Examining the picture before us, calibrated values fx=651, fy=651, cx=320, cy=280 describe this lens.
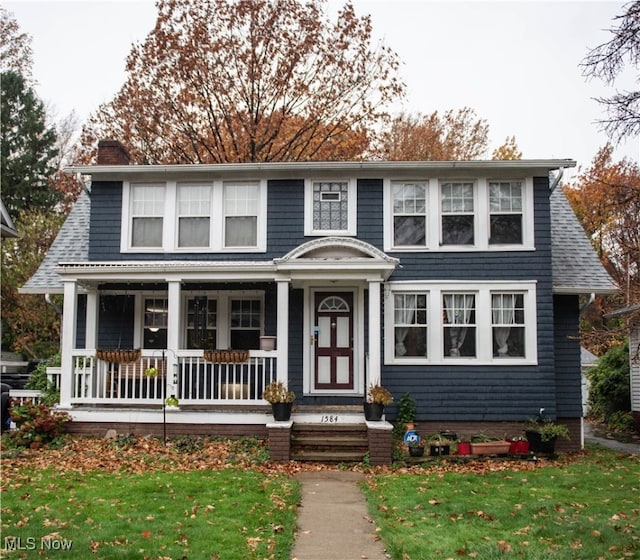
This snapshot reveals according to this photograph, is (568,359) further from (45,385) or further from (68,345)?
(45,385)

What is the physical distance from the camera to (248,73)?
2381cm

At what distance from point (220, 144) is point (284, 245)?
1220 cm

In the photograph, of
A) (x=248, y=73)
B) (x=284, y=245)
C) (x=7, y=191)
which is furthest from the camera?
(x=7, y=191)

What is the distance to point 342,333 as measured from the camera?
14070 mm

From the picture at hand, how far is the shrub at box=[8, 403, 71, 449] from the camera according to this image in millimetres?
12016

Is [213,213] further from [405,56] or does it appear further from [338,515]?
[405,56]

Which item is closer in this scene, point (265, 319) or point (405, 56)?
point (265, 319)

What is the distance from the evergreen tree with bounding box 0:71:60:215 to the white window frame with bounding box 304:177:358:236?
2537 centimetres

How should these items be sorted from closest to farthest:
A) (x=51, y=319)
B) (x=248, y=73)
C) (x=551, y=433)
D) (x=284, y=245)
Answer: (x=551, y=433) → (x=284, y=245) → (x=248, y=73) → (x=51, y=319)

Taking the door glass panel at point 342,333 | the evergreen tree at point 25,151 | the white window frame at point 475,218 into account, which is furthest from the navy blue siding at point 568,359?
the evergreen tree at point 25,151

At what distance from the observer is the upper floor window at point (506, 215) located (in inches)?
548

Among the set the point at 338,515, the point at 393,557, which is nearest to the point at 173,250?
the point at 338,515

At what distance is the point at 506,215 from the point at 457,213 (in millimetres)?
1034

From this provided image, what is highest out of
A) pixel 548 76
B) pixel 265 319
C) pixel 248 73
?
pixel 248 73
